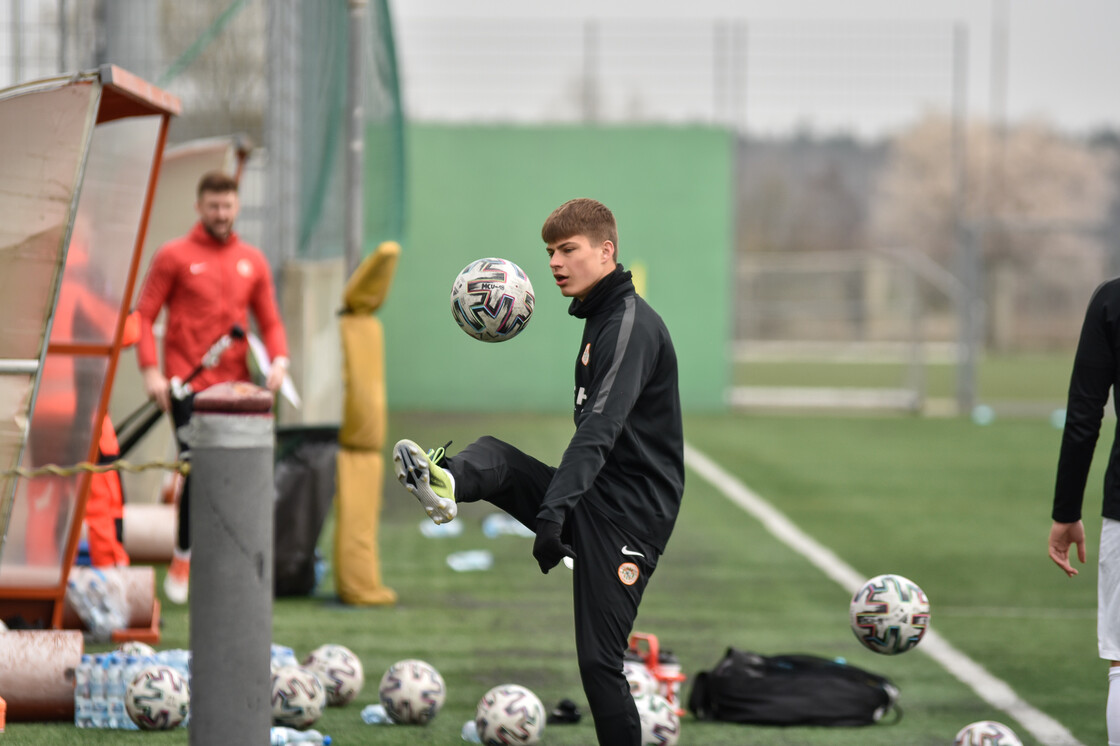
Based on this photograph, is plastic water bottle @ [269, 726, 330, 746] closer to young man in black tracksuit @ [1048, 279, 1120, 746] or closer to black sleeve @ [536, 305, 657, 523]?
black sleeve @ [536, 305, 657, 523]

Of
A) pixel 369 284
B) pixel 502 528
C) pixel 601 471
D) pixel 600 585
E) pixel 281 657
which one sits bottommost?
pixel 502 528

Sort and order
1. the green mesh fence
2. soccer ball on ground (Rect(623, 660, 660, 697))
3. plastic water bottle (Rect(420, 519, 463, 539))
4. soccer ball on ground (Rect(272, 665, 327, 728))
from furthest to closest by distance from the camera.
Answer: plastic water bottle (Rect(420, 519, 463, 539)) → the green mesh fence → soccer ball on ground (Rect(623, 660, 660, 697)) → soccer ball on ground (Rect(272, 665, 327, 728))

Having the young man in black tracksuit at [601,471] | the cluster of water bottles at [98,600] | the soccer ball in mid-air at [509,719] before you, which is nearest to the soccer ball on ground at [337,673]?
the soccer ball in mid-air at [509,719]

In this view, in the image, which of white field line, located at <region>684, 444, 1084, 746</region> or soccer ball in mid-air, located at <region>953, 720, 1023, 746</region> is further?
white field line, located at <region>684, 444, 1084, 746</region>

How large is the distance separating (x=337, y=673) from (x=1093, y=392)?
331 centimetres

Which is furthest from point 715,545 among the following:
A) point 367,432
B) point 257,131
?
point 257,131

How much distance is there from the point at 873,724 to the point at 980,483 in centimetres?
927

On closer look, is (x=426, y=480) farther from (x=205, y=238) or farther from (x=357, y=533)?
(x=205, y=238)

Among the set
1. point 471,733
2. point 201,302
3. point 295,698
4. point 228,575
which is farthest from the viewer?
point 201,302

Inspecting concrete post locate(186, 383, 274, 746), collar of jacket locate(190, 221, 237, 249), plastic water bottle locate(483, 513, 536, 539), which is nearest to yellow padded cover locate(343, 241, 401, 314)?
collar of jacket locate(190, 221, 237, 249)

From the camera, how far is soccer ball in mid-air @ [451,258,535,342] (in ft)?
15.8

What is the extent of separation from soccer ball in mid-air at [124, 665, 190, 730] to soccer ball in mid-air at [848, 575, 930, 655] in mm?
2703

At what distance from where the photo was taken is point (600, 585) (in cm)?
446

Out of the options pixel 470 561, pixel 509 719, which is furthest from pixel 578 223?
pixel 470 561
